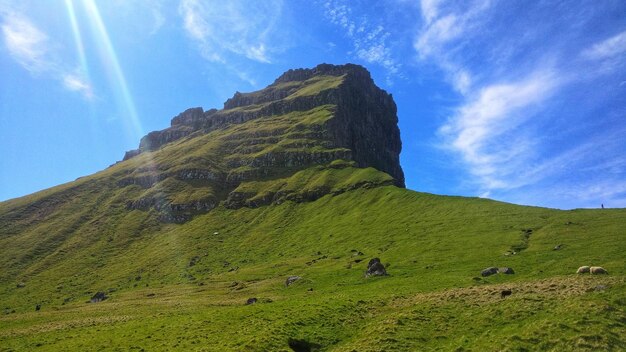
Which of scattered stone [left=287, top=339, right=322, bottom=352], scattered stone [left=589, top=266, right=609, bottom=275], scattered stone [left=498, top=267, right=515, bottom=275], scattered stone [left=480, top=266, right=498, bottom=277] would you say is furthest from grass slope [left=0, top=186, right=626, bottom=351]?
scattered stone [left=589, top=266, right=609, bottom=275]

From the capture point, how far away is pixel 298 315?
47.6 meters

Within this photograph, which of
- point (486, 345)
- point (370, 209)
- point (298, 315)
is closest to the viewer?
point (486, 345)

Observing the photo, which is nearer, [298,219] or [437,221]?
[437,221]

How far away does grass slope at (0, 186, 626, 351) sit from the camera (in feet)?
132

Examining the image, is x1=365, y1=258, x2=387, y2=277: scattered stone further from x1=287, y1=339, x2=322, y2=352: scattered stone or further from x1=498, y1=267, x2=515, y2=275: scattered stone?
x1=287, y1=339, x2=322, y2=352: scattered stone

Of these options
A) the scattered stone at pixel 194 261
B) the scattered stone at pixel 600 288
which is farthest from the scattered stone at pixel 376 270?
the scattered stone at pixel 194 261

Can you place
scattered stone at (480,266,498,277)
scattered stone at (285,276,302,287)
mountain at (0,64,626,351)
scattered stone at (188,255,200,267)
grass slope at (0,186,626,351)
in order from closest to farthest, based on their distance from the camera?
grass slope at (0,186,626,351) → mountain at (0,64,626,351) → scattered stone at (480,266,498,277) → scattered stone at (285,276,302,287) → scattered stone at (188,255,200,267)

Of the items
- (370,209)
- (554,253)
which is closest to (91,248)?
(370,209)

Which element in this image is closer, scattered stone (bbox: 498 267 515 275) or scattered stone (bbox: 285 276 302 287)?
scattered stone (bbox: 498 267 515 275)

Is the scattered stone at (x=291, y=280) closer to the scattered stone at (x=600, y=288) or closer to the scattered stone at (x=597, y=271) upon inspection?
the scattered stone at (x=597, y=271)

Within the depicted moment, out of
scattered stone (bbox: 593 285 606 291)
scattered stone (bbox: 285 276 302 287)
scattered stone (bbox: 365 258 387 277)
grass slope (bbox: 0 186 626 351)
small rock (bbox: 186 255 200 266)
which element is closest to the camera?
grass slope (bbox: 0 186 626 351)

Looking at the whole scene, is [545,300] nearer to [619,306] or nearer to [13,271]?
[619,306]

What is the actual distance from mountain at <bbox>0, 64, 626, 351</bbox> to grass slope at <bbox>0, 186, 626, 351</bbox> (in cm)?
29

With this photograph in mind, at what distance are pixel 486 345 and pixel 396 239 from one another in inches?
2859
